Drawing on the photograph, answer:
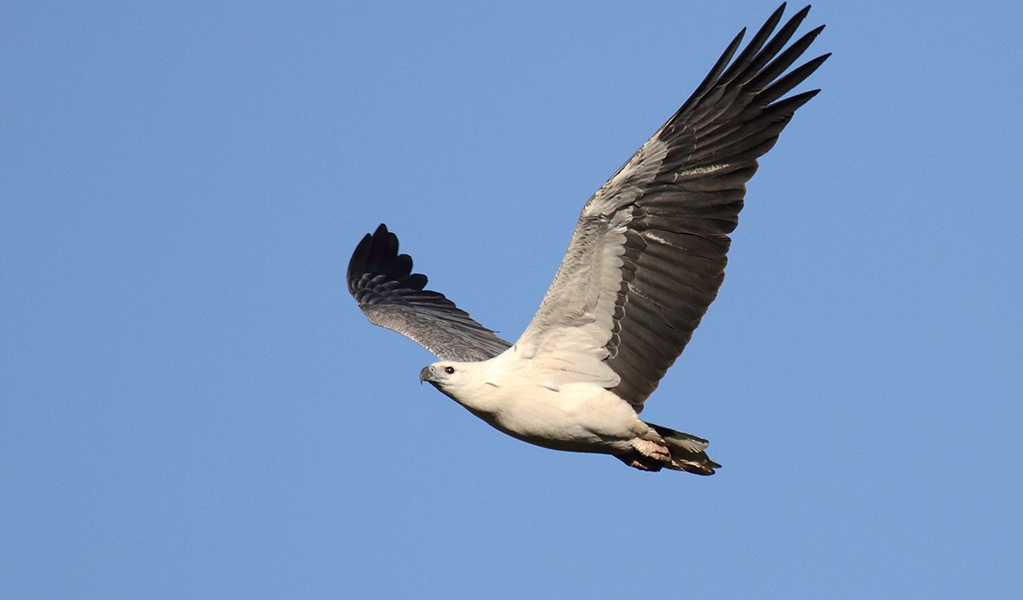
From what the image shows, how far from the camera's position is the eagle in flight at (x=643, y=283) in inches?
371

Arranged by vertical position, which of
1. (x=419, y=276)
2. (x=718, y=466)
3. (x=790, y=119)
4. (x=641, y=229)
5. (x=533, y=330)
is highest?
(x=419, y=276)

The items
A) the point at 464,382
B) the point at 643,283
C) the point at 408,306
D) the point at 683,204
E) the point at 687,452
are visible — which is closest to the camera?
the point at 683,204

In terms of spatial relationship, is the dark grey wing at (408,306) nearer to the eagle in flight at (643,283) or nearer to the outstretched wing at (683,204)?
the eagle in flight at (643,283)

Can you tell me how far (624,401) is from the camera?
1005 cm

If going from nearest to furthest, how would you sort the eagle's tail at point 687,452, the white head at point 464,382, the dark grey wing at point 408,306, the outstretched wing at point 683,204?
the outstretched wing at point 683,204 → the white head at point 464,382 → the eagle's tail at point 687,452 → the dark grey wing at point 408,306

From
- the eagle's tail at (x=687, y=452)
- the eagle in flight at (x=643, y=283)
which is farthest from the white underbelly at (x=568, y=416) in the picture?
the eagle's tail at (x=687, y=452)

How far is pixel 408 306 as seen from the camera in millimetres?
14602

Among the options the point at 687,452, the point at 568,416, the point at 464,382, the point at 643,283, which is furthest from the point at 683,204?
the point at 464,382

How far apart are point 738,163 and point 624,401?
217cm

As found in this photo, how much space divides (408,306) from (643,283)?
17.8 feet

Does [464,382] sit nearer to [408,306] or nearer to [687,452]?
[687,452]

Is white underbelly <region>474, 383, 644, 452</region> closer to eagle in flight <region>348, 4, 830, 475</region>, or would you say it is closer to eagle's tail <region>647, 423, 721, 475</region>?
eagle in flight <region>348, 4, 830, 475</region>

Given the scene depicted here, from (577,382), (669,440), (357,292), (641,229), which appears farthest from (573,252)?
(357,292)

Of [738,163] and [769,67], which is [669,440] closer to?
[738,163]
